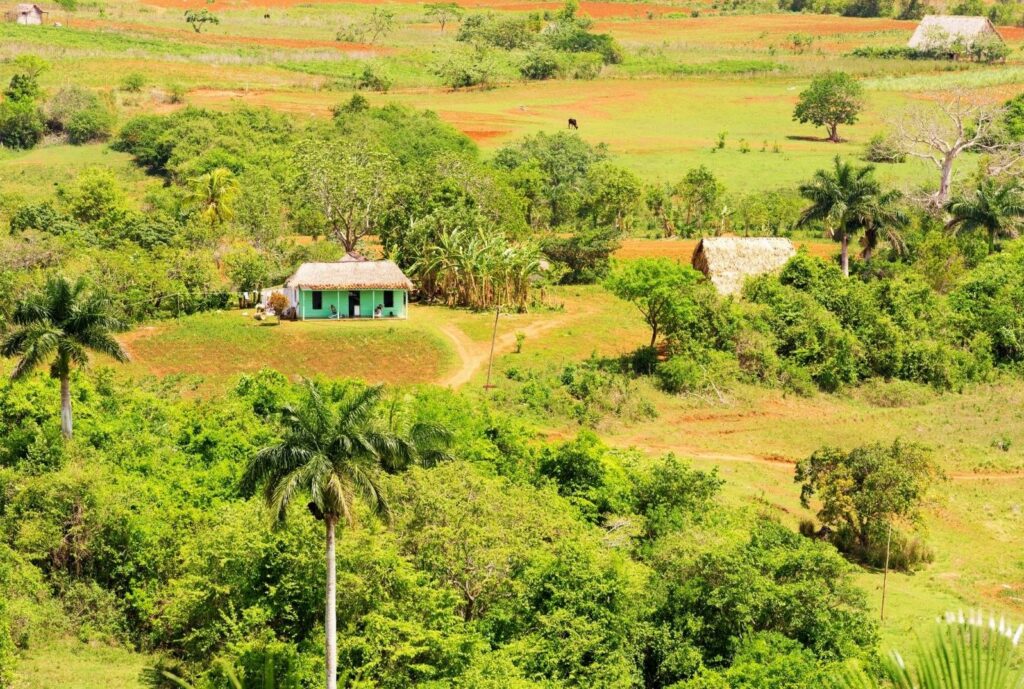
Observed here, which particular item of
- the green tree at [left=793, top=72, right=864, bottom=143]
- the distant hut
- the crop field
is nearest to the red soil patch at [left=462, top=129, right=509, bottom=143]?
the crop field

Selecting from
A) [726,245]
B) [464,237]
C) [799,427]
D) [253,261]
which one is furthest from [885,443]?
[253,261]

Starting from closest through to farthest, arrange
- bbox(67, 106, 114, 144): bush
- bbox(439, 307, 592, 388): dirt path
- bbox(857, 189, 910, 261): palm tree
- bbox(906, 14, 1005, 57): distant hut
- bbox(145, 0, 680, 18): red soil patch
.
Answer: bbox(439, 307, 592, 388): dirt path → bbox(857, 189, 910, 261): palm tree → bbox(67, 106, 114, 144): bush → bbox(906, 14, 1005, 57): distant hut → bbox(145, 0, 680, 18): red soil patch

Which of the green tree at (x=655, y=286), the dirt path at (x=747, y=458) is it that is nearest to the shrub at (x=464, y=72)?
the green tree at (x=655, y=286)

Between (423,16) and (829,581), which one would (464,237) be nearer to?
(829,581)

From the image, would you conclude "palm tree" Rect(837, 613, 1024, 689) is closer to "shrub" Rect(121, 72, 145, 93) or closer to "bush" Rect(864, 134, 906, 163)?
"bush" Rect(864, 134, 906, 163)

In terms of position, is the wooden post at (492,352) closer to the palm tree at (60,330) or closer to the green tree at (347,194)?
the green tree at (347,194)

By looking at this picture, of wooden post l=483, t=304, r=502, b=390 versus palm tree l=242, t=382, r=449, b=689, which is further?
wooden post l=483, t=304, r=502, b=390

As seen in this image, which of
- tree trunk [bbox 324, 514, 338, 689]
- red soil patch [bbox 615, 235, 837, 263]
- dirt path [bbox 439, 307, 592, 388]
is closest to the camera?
tree trunk [bbox 324, 514, 338, 689]
